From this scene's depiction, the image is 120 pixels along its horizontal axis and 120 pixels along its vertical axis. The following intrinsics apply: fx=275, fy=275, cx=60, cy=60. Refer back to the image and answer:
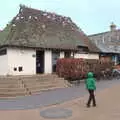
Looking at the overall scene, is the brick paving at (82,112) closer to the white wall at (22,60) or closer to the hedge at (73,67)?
the hedge at (73,67)

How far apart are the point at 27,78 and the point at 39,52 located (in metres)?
5.71

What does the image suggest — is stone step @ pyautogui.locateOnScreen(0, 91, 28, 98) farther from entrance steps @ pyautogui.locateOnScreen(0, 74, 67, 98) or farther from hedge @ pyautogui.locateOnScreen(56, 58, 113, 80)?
hedge @ pyautogui.locateOnScreen(56, 58, 113, 80)

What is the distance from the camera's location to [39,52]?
25.1 metres

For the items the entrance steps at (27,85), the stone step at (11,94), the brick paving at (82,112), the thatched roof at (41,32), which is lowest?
the brick paving at (82,112)

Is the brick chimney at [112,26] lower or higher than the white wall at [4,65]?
higher

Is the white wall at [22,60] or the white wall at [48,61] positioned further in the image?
the white wall at [48,61]

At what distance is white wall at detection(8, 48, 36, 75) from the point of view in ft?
75.0

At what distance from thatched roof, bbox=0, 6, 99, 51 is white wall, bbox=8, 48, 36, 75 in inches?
26.8

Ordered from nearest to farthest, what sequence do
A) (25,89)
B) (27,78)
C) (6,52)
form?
(25,89) → (27,78) → (6,52)

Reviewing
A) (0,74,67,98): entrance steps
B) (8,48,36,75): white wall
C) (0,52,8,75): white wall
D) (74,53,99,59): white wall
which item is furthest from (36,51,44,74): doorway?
(0,74,67,98): entrance steps

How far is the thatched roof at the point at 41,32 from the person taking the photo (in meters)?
23.9

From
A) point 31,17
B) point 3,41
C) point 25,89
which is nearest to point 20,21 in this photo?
point 31,17

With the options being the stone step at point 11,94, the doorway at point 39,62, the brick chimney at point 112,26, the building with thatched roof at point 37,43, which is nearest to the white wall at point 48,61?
the building with thatched roof at point 37,43

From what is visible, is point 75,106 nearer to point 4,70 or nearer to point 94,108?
point 94,108
